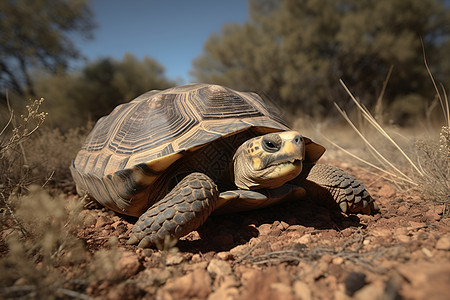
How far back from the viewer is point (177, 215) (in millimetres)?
1450

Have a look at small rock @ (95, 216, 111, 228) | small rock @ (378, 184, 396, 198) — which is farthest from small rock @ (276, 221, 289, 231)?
small rock @ (95, 216, 111, 228)

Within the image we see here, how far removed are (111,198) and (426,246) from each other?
6.95ft

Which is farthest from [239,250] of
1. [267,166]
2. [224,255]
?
[267,166]

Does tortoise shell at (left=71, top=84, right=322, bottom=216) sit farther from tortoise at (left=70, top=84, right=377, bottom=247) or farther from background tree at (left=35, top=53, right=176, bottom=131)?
background tree at (left=35, top=53, right=176, bottom=131)

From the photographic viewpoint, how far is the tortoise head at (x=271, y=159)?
1588 millimetres

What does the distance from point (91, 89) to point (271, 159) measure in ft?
29.3

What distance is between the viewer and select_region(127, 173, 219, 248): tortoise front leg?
57.2 inches

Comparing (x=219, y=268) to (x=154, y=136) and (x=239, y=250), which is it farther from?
(x=154, y=136)

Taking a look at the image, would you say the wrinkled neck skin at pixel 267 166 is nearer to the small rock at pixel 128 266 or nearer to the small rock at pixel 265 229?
the small rock at pixel 265 229

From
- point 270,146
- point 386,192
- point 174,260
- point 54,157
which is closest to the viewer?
point 174,260

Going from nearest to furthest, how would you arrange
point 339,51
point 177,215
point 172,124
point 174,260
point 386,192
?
point 174,260, point 177,215, point 172,124, point 386,192, point 339,51

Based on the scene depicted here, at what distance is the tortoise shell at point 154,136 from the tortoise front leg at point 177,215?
0.90ft

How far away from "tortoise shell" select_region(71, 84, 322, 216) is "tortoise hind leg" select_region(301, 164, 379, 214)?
58 centimetres

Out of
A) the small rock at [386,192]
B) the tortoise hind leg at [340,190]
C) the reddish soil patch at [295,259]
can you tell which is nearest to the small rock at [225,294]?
the reddish soil patch at [295,259]
